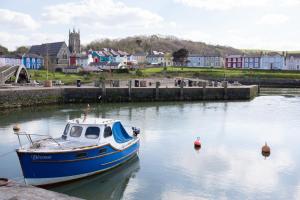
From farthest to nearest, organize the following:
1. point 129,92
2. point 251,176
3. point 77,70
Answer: point 77,70 < point 129,92 < point 251,176

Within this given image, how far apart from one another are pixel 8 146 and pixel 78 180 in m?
7.71

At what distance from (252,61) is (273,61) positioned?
6.96 m

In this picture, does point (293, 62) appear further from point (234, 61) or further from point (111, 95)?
point (111, 95)

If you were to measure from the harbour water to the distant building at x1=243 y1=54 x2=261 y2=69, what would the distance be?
8952 centimetres

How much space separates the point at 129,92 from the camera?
4356 cm

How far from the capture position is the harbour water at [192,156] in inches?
565

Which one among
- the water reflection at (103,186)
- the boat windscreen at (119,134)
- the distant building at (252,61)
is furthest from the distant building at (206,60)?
the water reflection at (103,186)

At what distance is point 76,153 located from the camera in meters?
14.1

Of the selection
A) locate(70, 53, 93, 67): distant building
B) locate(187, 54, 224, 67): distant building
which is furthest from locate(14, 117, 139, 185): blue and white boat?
locate(187, 54, 224, 67): distant building

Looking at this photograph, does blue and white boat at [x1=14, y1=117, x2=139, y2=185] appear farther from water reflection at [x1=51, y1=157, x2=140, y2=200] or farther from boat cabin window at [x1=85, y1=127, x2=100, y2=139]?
water reflection at [x1=51, y1=157, x2=140, y2=200]

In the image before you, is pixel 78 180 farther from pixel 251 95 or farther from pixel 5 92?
pixel 251 95

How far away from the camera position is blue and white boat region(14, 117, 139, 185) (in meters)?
13.5

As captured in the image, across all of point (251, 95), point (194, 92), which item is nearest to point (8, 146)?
point (194, 92)

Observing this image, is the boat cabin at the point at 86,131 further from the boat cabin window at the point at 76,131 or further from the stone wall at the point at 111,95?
the stone wall at the point at 111,95
